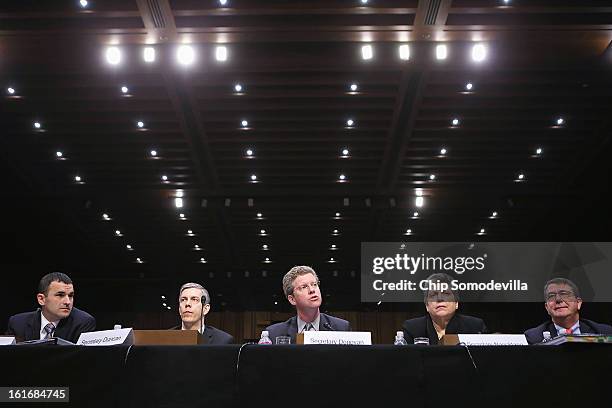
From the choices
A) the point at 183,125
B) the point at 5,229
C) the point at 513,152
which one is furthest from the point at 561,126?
the point at 5,229

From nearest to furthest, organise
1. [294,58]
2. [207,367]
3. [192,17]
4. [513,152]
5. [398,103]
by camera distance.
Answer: [207,367] < [192,17] < [294,58] < [398,103] < [513,152]

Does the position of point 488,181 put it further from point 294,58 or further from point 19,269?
point 19,269

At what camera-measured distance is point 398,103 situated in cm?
1077

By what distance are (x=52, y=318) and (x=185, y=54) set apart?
17.7 feet

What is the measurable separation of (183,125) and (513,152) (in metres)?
6.28

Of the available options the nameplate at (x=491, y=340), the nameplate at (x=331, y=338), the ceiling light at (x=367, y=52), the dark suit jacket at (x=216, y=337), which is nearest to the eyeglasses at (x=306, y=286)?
the dark suit jacket at (x=216, y=337)

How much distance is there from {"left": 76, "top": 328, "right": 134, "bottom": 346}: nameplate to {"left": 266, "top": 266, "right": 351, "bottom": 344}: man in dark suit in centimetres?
127

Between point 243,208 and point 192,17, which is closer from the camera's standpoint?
point 192,17

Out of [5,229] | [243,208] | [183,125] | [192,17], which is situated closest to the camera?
[192,17]

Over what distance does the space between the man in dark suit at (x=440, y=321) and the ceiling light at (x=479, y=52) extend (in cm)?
532

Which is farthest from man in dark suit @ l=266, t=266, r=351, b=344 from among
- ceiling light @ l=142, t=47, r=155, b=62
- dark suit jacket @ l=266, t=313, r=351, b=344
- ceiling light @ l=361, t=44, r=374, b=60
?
ceiling light @ l=142, t=47, r=155, b=62

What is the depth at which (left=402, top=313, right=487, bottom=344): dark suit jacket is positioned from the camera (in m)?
4.57

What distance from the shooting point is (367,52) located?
9.20 metres

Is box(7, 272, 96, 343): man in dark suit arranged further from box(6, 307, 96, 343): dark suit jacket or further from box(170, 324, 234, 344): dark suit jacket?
box(170, 324, 234, 344): dark suit jacket
